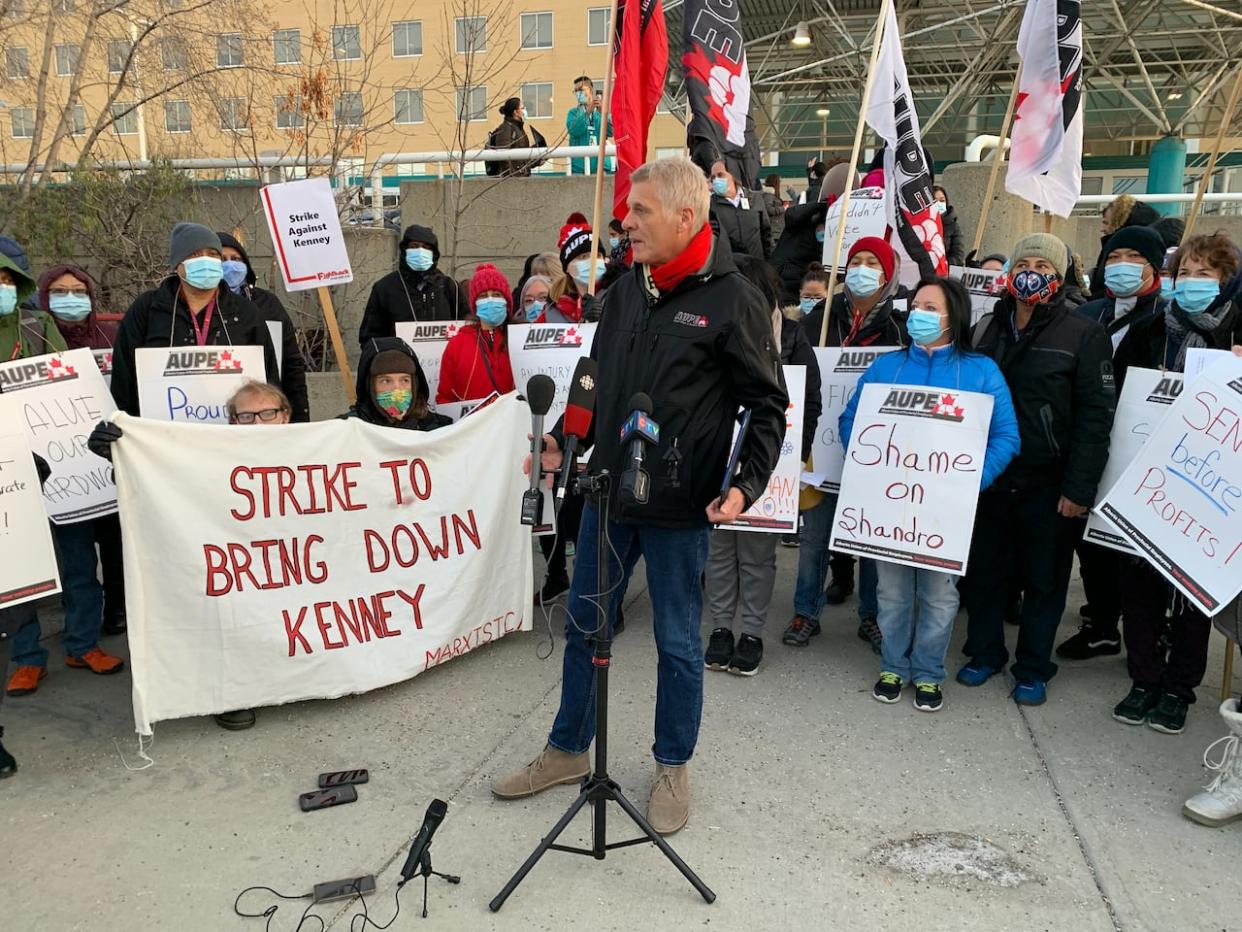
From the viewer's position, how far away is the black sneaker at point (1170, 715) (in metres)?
4.13

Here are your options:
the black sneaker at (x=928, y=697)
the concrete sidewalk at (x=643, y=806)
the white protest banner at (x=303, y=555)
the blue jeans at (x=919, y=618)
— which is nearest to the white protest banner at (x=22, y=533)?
the white protest banner at (x=303, y=555)

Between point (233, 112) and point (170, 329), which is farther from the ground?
point (233, 112)

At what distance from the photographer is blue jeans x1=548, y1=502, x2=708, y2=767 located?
129 inches

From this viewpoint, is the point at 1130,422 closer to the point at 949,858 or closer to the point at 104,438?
the point at 949,858

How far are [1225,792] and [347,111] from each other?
9.25m

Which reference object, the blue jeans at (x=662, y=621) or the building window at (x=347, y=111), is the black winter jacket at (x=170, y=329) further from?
the building window at (x=347, y=111)

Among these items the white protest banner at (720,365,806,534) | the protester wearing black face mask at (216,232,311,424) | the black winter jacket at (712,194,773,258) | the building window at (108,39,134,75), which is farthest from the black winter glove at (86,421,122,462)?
the building window at (108,39,134,75)

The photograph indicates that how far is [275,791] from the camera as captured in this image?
142 inches

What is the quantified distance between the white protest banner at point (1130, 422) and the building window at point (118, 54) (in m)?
10.6

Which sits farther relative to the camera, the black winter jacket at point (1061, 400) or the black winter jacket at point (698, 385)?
the black winter jacket at point (1061, 400)

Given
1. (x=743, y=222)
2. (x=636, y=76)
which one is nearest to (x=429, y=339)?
(x=636, y=76)

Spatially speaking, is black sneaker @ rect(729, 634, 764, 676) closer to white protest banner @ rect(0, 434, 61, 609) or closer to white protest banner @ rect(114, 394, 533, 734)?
white protest banner @ rect(114, 394, 533, 734)

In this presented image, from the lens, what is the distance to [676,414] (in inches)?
123

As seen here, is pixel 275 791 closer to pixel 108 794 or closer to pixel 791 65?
pixel 108 794
